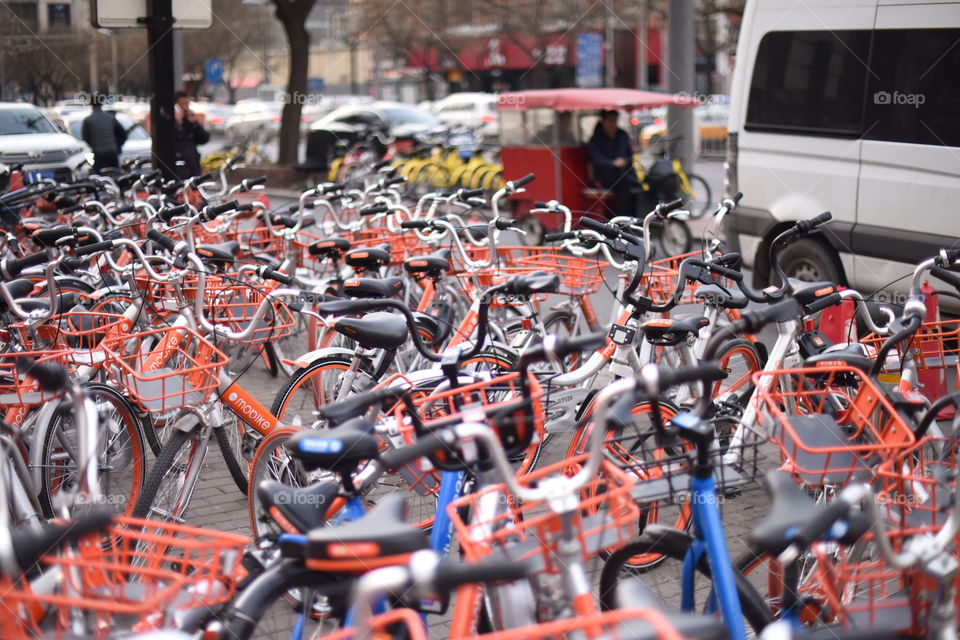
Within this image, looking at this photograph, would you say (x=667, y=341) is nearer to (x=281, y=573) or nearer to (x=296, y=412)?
(x=296, y=412)

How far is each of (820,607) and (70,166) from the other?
43.2 ft

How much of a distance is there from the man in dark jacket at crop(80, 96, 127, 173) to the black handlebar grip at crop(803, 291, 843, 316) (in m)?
11.2

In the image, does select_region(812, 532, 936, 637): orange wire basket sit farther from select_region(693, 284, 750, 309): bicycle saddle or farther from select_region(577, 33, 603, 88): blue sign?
select_region(577, 33, 603, 88): blue sign

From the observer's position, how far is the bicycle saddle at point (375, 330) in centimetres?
364

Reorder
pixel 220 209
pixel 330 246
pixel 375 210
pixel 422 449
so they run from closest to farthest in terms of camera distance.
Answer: pixel 422 449 < pixel 220 209 < pixel 330 246 < pixel 375 210

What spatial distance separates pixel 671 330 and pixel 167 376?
1873 mm

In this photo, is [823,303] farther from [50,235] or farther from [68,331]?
[50,235]

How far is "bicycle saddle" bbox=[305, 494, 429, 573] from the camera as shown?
82.4 inches

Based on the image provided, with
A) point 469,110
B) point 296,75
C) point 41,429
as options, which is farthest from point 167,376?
point 469,110

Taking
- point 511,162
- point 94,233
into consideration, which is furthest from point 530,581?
point 511,162

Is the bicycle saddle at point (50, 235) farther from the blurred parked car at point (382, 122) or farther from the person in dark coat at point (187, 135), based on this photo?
the blurred parked car at point (382, 122)

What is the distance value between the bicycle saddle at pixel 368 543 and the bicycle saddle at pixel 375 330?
1.44 m

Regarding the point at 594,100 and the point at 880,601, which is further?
the point at 594,100

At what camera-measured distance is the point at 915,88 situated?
686 cm
